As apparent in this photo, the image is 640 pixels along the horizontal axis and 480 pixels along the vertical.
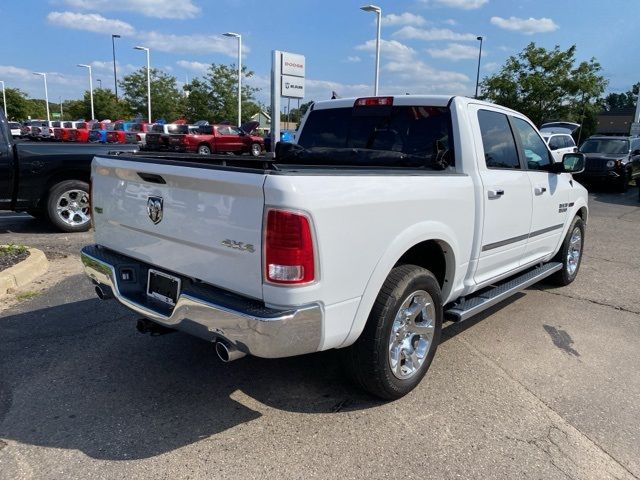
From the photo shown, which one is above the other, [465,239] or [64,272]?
[465,239]

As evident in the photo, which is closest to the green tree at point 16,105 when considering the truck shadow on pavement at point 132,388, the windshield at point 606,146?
the windshield at point 606,146

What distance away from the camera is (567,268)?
19.3 feet

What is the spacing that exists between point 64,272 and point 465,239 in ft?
14.9

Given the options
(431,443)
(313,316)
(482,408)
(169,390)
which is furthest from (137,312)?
(482,408)

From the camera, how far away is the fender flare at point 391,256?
9.27 ft

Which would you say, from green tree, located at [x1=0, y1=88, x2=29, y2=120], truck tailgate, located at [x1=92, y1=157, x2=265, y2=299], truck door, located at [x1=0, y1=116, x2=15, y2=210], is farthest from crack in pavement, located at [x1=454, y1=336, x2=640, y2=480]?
green tree, located at [x1=0, y1=88, x2=29, y2=120]

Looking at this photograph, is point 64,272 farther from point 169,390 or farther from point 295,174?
point 295,174

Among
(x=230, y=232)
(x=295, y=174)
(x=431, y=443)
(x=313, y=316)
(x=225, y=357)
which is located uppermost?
(x=295, y=174)

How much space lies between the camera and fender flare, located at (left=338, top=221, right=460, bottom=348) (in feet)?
9.27

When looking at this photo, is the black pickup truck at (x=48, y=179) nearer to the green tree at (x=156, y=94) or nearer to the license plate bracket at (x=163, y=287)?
the license plate bracket at (x=163, y=287)

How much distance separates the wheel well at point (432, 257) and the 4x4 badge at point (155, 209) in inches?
60.0

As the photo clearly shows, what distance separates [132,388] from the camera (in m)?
3.36

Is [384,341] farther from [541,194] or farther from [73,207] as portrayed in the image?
[73,207]

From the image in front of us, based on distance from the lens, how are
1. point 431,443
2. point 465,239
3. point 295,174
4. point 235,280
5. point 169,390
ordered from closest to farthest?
point 295,174
point 235,280
point 431,443
point 169,390
point 465,239
